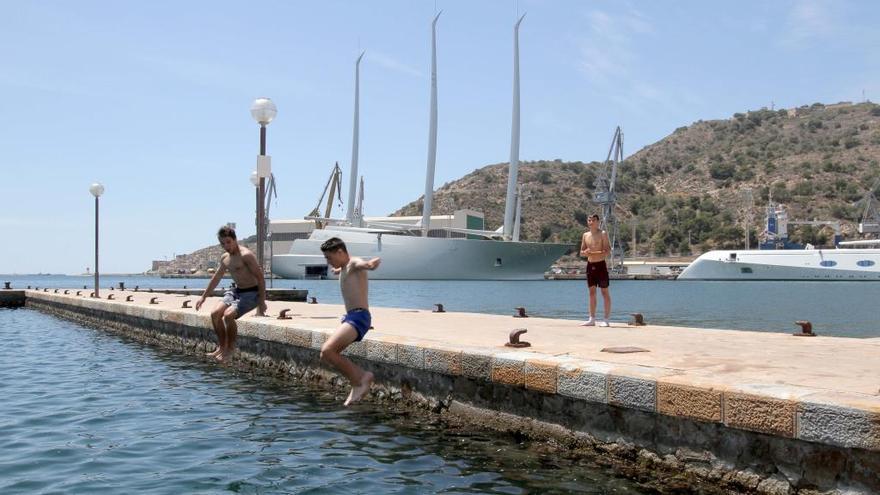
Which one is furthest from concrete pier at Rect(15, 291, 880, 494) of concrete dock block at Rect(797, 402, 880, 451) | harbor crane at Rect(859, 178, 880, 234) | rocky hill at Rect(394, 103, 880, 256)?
rocky hill at Rect(394, 103, 880, 256)

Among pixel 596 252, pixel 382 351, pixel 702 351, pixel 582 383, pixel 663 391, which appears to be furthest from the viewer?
pixel 596 252

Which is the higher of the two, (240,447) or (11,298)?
(11,298)

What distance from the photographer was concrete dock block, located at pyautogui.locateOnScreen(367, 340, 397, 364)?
26.5ft

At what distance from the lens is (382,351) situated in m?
8.26

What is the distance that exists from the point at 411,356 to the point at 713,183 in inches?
6128

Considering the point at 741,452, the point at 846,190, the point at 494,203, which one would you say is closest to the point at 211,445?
the point at 741,452

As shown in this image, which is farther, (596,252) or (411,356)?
(596,252)

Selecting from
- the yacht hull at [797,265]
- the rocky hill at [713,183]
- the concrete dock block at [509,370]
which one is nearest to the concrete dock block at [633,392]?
the concrete dock block at [509,370]

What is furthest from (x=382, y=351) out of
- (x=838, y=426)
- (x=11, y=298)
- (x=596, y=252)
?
(x=11, y=298)

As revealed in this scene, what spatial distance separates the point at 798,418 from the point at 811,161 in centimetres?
15730

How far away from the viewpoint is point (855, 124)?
160375 millimetres

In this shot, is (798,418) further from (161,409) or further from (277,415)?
(161,409)

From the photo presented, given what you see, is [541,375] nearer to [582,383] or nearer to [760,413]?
[582,383]

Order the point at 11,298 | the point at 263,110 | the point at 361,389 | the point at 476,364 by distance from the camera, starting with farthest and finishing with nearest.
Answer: the point at 11,298 → the point at 263,110 → the point at 476,364 → the point at 361,389
